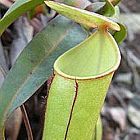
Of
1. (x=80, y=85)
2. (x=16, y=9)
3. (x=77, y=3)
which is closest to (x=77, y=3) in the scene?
(x=77, y=3)

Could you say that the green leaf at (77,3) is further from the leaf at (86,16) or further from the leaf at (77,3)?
the leaf at (86,16)

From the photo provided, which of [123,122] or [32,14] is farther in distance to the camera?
[123,122]

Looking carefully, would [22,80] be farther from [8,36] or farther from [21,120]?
[8,36]

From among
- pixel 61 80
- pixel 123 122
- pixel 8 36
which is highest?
pixel 61 80

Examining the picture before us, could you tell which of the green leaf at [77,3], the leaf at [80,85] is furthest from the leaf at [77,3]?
the leaf at [80,85]

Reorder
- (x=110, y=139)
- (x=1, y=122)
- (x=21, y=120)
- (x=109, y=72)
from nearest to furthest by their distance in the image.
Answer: (x=109, y=72) → (x=1, y=122) → (x=21, y=120) → (x=110, y=139)

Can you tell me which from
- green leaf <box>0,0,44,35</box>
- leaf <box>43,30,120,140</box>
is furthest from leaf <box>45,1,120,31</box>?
green leaf <box>0,0,44,35</box>

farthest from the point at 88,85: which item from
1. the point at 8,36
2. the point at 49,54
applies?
the point at 8,36
